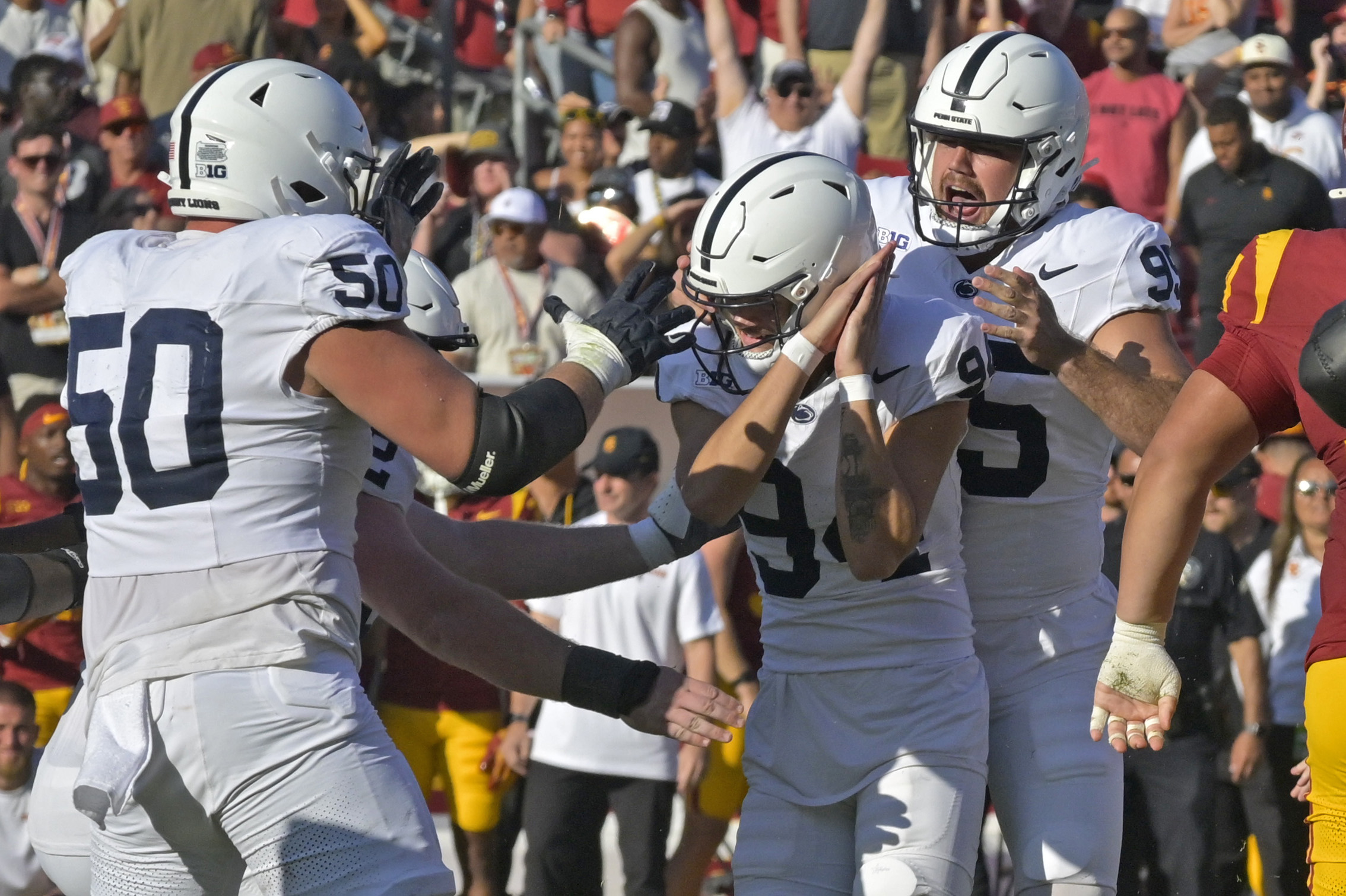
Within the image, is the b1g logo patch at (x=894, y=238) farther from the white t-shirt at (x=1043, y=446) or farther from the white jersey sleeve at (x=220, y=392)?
the white jersey sleeve at (x=220, y=392)

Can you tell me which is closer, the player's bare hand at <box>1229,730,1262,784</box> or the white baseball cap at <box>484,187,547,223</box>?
the player's bare hand at <box>1229,730,1262,784</box>

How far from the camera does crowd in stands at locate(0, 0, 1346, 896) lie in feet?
21.5

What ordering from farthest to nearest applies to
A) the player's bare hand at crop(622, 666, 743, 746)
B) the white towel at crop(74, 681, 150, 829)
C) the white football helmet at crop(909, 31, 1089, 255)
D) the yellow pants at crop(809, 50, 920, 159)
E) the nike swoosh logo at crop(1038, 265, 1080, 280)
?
the yellow pants at crop(809, 50, 920, 159) → the white football helmet at crop(909, 31, 1089, 255) → the nike swoosh logo at crop(1038, 265, 1080, 280) → the player's bare hand at crop(622, 666, 743, 746) → the white towel at crop(74, 681, 150, 829)

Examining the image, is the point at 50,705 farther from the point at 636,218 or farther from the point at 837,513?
the point at 837,513

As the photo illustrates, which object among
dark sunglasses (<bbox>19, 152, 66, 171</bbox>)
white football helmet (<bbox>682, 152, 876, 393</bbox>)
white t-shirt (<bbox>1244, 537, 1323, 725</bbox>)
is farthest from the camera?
dark sunglasses (<bbox>19, 152, 66, 171</bbox>)

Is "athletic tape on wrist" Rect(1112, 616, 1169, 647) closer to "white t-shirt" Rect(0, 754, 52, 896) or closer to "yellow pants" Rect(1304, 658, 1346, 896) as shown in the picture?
"yellow pants" Rect(1304, 658, 1346, 896)

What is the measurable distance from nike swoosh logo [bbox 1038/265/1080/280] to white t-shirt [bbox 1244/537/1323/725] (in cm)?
297

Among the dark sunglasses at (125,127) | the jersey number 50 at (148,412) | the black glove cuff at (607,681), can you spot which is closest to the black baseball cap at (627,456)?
the black glove cuff at (607,681)

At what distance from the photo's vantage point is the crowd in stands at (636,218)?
21.5ft

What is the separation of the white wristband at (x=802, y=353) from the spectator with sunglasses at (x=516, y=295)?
4.66 meters

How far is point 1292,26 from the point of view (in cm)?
1051

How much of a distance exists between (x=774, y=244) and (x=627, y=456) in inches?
115

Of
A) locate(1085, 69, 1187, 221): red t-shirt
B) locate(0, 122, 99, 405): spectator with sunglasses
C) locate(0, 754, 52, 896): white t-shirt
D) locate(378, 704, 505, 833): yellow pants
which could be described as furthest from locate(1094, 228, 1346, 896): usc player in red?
locate(1085, 69, 1187, 221): red t-shirt

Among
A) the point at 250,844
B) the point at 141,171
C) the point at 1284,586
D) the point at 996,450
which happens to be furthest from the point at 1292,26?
the point at 250,844
